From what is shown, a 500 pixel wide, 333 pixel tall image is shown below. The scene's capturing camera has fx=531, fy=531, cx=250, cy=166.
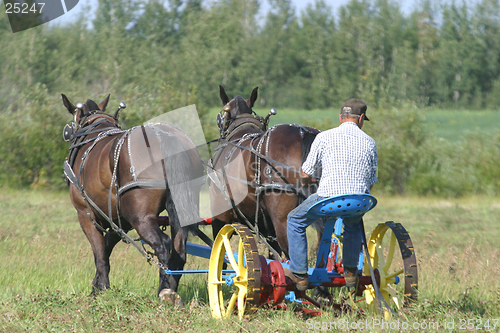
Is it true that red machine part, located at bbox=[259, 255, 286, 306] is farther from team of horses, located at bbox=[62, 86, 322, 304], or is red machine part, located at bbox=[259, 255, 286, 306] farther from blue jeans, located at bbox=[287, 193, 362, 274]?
team of horses, located at bbox=[62, 86, 322, 304]

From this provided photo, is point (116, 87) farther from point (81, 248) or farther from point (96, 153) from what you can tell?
point (96, 153)

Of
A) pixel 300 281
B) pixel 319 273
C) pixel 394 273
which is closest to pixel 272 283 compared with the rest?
pixel 300 281

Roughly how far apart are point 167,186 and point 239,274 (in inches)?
47.2

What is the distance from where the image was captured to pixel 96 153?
17.5 ft

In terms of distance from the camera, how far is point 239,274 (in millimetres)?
4176

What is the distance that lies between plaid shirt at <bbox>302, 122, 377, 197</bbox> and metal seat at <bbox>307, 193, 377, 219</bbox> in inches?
6.8

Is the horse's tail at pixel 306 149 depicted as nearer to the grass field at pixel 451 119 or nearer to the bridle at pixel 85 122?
the bridle at pixel 85 122

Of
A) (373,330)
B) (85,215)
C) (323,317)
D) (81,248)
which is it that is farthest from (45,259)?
(373,330)

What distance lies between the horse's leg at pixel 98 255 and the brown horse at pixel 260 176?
1289 mm

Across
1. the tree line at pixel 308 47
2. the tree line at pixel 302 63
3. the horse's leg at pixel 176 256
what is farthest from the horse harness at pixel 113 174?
the tree line at pixel 308 47

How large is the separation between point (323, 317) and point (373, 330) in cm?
55

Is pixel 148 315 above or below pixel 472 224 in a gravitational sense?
above

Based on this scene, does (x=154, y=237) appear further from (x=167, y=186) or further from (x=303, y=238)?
(x=303, y=238)

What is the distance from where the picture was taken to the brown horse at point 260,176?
488 cm
